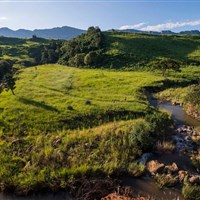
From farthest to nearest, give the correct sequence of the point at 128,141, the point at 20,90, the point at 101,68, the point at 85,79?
the point at 101,68 → the point at 85,79 → the point at 20,90 → the point at 128,141

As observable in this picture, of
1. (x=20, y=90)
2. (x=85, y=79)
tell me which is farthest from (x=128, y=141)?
(x=85, y=79)

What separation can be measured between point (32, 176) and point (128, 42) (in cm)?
11163

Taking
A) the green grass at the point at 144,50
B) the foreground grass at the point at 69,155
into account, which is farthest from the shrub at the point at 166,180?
the green grass at the point at 144,50

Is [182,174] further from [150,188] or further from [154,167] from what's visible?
[150,188]

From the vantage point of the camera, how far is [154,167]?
1168 inches

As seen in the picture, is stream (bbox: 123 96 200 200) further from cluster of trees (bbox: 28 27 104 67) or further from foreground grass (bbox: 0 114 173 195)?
cluster of trees (bbox: 28 27 104 67)

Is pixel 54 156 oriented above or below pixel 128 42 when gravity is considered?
below

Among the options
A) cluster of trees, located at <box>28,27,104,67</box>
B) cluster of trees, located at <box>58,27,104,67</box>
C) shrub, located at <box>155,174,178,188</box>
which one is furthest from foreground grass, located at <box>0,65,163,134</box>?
cluster of trees, located at <box>28,27,104,67</box>

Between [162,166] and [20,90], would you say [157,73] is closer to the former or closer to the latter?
[20,90]

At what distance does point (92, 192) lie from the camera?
25906mm

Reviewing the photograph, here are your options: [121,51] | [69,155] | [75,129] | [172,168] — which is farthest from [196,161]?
[121,51]

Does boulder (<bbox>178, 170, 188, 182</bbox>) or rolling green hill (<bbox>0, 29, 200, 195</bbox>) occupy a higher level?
rolling green hill (<bbox>0, 29, 200, 195</bbox>)

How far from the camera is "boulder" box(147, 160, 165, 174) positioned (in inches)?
1152

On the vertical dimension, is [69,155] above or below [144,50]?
below
